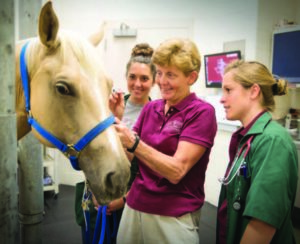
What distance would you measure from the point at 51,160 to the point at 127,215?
255 centimetres

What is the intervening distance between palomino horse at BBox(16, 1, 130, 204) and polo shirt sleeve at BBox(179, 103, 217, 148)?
0.29 metres

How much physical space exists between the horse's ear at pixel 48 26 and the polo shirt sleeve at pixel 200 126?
1.82ft

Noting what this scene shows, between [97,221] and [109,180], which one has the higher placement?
[109,180]

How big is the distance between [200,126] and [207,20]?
250 centimetres

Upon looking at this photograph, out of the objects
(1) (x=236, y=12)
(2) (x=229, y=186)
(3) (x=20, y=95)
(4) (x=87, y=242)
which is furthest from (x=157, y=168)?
(1) (x=236, y=12)

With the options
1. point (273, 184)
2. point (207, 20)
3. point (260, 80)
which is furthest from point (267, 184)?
point (207, 20)

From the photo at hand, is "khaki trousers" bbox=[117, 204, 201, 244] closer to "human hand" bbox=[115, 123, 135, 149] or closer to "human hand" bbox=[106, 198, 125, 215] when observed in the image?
"human hand" bbox=[106, 198, 125, 215]

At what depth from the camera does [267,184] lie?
0.90 metres

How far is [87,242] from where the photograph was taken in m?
1.36

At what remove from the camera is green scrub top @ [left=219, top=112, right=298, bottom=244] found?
897 mm

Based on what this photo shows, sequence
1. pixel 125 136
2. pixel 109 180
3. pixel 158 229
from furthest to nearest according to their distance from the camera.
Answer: pixel 158 229 → pixel 125 136 → pixel 109 180

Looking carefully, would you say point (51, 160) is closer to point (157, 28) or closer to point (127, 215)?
point (157, 28)

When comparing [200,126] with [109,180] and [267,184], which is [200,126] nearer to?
[267,184]

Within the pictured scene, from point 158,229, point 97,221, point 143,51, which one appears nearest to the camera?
point 158,229
